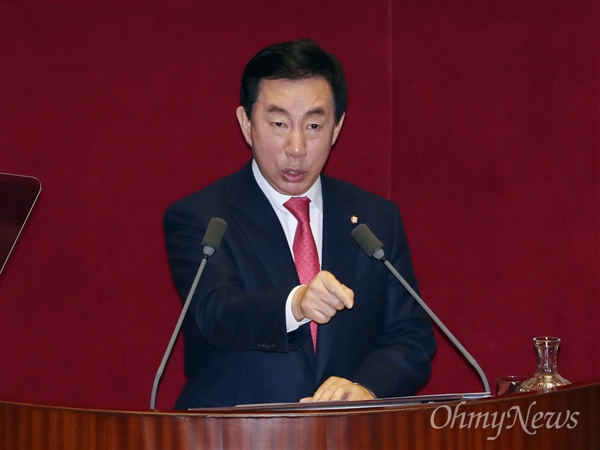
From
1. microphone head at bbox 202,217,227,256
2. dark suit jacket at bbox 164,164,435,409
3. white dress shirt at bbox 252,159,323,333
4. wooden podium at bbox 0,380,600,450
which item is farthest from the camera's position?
white dress shirt at bbox 252,159,323,333

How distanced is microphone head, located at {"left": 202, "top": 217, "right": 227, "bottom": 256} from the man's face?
45 cm

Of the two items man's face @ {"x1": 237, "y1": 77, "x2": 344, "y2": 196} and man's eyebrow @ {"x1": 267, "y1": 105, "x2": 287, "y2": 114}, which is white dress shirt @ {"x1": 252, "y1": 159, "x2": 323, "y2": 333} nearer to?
man's face @ {"x1": 237, "y1": 77, "x2": 344, "y2": 196}

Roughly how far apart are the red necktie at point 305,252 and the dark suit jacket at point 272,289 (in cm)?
3

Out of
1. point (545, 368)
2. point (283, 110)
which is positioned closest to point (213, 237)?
point (283, 110)

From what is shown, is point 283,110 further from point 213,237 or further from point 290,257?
point 213,237

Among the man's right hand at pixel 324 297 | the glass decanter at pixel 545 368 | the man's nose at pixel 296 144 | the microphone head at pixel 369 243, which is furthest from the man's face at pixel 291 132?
the glass decanter at pixel 545 368

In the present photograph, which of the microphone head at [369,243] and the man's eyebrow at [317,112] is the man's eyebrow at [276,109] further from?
the microphone head at [369,243]

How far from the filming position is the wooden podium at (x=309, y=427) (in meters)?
1.51

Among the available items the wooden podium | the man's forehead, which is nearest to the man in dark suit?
the man's forehead

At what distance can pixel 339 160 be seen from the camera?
10.4 feet

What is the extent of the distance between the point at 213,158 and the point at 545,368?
1374mm

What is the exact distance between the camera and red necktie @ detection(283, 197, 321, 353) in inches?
95.7

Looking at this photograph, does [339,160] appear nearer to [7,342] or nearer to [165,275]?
[165,275]

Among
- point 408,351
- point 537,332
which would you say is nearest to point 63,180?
point 408,351
